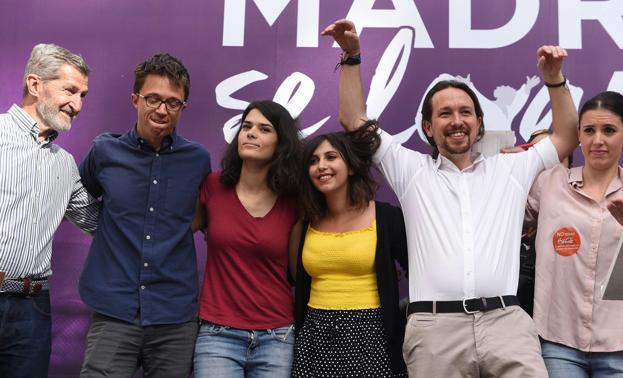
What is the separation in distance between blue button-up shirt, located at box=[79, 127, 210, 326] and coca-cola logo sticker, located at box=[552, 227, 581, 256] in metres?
1.29

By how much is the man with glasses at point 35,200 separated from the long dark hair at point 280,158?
55 cm

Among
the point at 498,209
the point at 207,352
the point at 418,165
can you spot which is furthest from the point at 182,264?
the point at 498,209

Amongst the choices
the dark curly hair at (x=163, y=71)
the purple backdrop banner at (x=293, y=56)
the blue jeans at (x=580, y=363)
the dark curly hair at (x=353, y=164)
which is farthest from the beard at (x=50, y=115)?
the blue jeans at (x=580, y=363)

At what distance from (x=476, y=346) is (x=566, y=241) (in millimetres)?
496

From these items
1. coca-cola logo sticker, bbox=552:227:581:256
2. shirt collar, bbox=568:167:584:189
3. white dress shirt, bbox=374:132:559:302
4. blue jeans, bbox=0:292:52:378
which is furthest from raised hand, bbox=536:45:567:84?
blue jeans, bbox=0:292:52:378

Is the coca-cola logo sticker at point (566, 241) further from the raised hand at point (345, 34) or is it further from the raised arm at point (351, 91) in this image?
the raised hand at point (345, 34)

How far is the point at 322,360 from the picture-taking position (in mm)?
2117

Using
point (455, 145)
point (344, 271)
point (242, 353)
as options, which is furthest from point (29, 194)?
point (455, 145)

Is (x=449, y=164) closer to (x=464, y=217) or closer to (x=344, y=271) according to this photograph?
(x=464, y=217)

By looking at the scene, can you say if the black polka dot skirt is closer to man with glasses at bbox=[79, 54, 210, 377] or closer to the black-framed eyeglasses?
man with glasses at bbox=[79, 54, 210, 377]

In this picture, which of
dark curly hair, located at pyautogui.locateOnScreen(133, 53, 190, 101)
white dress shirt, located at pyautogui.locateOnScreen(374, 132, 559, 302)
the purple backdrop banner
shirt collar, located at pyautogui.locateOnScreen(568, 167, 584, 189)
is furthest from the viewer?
the purple backdrop banner

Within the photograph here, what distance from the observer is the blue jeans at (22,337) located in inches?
82.0

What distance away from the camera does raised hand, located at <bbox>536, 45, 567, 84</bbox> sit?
7.43 ft

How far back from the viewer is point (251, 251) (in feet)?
7.34
